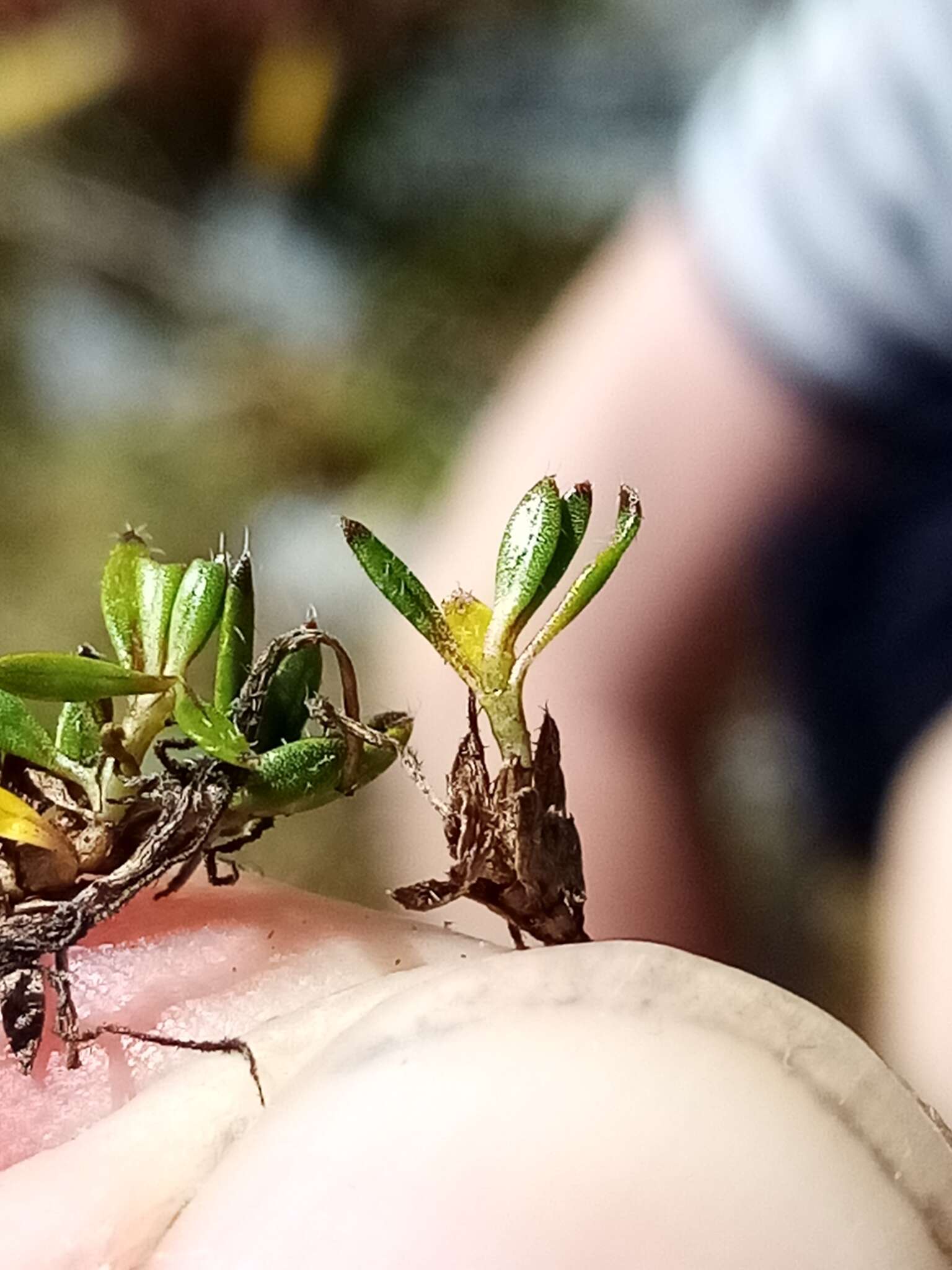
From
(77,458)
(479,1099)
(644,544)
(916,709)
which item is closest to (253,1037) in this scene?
(479,1099)

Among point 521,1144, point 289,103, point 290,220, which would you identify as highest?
point 289,103

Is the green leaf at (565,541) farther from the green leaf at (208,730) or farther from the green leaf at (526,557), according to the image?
the green leaf at (208,730)

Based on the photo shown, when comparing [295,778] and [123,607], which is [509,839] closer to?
[295,778]

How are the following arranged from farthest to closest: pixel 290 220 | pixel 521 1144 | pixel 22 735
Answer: pixel 290 220 < pixel 22 735 < pixel 521 1144

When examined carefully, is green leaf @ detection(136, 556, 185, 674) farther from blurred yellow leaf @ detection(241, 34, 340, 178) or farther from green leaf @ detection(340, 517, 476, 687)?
blurred yellow leaf @ detection(241, 34, 340, 178)

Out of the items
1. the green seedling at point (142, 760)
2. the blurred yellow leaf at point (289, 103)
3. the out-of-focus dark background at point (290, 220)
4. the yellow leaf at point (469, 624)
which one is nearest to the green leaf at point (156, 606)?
the green seedling at point (142, 760)

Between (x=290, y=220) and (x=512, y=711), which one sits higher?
(x=290, y=220)

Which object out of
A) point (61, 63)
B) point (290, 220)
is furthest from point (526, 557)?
point (61, 63)
